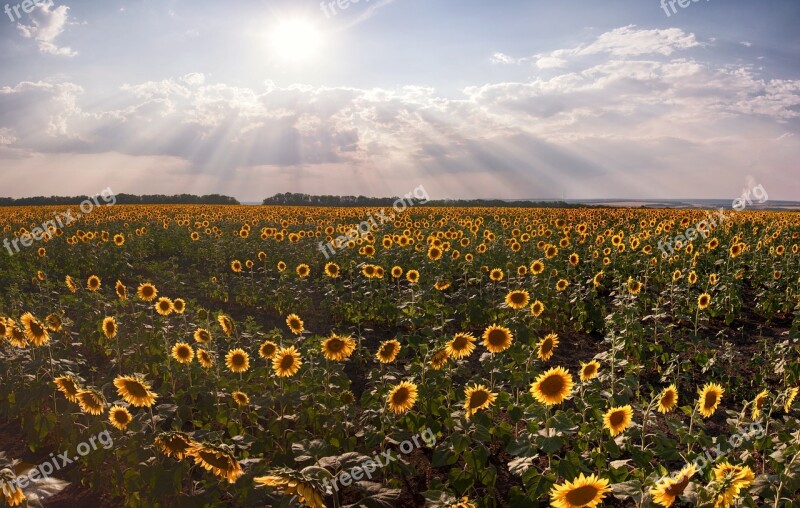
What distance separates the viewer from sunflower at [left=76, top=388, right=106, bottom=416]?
14.0ft

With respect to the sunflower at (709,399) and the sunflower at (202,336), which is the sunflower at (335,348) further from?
the sunflower at (709,399)

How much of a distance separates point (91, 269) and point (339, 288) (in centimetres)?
925

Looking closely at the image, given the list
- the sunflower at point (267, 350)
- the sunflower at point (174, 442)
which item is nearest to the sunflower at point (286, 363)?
the sunflower at point (267, 350)

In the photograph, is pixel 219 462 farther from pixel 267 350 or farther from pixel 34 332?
pixel 34 332

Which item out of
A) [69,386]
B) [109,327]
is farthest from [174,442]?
[109,327]

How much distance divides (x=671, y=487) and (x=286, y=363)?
3.58 m

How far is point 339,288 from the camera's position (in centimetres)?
1079

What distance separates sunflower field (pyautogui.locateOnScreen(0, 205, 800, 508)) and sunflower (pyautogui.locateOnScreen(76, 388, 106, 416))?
0.02 metres

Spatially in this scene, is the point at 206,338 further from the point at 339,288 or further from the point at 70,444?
the point at 339,288

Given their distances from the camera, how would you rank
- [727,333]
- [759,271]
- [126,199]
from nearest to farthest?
[727,333] < [759,271] < [126,199]

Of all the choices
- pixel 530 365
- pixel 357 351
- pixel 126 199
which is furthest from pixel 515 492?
pixel 126 199

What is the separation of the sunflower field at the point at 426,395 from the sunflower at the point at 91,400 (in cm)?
2

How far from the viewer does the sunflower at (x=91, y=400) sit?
14.0 feet

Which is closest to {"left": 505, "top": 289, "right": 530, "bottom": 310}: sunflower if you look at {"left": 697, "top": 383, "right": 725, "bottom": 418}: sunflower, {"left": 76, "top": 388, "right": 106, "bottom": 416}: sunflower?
{"left": 697, "top": 383, "right": 725, "bottom": 418}: sunflower
